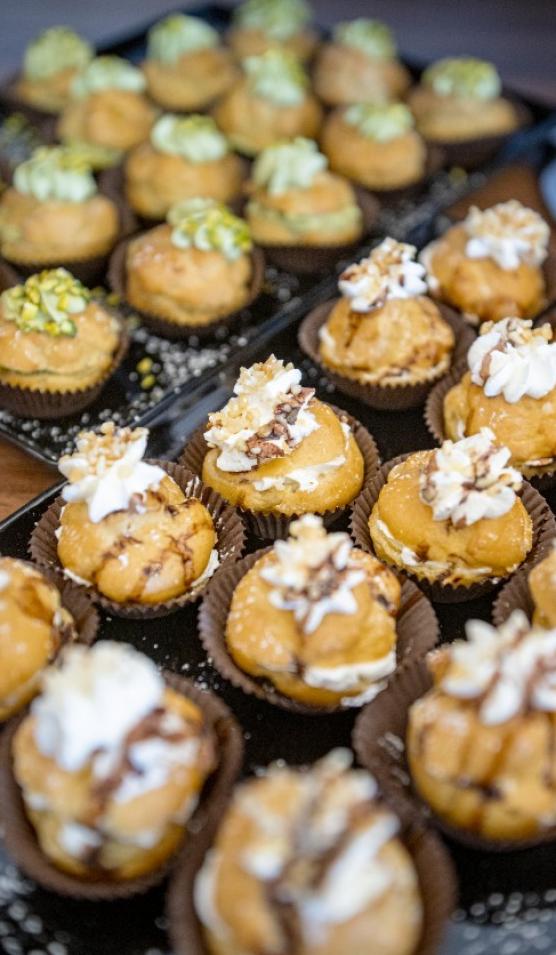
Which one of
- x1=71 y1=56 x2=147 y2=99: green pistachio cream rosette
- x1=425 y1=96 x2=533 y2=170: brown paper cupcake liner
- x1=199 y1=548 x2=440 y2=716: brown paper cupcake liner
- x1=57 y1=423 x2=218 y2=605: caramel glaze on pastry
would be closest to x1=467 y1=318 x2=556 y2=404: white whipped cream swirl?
x1=199 y1=548 x2=440 y2=716: brown paper cupcake liner

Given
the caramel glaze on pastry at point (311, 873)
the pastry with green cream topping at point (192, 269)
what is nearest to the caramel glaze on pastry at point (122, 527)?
the caramel glaze on pastry at point (311, 873)

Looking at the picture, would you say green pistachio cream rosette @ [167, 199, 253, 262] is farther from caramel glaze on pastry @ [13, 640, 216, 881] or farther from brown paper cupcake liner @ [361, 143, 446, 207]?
caramel glaze on pastry @ [13, 640, 216, 881]

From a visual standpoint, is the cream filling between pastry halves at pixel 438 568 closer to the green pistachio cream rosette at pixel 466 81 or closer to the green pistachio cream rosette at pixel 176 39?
the green pistachio cream rosette at pixel 466 81

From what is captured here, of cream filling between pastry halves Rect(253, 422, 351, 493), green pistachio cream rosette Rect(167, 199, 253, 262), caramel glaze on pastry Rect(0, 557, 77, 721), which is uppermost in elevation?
green pistachio cream rosette Rect(167, 199, 253, 262)

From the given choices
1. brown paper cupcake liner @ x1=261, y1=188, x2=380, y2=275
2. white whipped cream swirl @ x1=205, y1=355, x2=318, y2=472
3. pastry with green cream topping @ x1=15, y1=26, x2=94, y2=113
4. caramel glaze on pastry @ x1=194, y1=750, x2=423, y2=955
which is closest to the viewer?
caramel glaze on pastry @ x1=194, y1=750, x2=423, y2=955

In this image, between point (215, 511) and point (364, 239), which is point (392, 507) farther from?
point (364, 239)

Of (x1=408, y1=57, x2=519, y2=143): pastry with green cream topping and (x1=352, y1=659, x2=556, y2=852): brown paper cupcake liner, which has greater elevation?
(x1=408, y1=57, x2=519, y2=143): pastry with green cream topping

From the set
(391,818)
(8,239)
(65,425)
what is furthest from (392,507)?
(8,239)

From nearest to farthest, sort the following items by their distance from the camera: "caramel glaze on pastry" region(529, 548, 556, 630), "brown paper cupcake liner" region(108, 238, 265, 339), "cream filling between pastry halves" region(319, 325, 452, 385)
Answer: "caramel glaze on pastry" region(529, 548, 556, 630) < "cream filling between pastry halves" region(319, 325, 452, 385) < "brown paper cupcake liner" region(108, 238, 265, 339)
